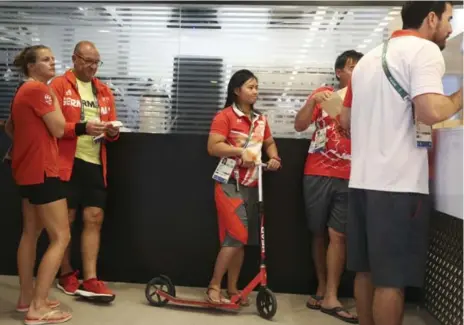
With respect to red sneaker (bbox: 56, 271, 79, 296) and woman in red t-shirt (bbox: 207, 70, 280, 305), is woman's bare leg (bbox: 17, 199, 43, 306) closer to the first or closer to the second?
red sneaker (bbox: 56, 271, 79, 296)

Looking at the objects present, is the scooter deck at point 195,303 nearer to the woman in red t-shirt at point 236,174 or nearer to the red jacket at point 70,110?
the woman in red t-shirt at point 236,174

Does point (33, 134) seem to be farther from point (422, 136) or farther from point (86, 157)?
point (422, 136)

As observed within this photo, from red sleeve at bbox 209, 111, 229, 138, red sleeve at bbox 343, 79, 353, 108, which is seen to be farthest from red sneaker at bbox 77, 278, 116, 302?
red sleeve at bbox 343, 79, 353, 108

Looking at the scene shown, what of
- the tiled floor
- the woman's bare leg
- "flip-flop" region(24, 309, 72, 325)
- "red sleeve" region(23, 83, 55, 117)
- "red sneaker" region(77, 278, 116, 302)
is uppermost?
"red sleeve" region(23, 83, 55, 117)

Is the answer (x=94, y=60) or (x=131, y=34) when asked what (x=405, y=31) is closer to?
(x=94, y=60)

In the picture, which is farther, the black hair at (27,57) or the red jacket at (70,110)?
the red jacket at (70,110)

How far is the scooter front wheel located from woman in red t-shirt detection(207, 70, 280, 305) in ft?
0.71

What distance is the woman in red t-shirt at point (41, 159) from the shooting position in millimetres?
2410

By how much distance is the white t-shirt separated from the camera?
1717 mm

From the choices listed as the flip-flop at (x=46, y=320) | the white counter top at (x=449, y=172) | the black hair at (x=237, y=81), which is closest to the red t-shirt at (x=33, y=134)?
the flip-flop at (x=46, y=320)

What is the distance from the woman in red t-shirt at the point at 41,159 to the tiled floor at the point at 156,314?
0.57ft

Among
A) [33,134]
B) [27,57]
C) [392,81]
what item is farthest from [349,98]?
[27,57]

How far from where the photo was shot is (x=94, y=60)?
296 cm

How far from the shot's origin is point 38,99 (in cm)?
239
